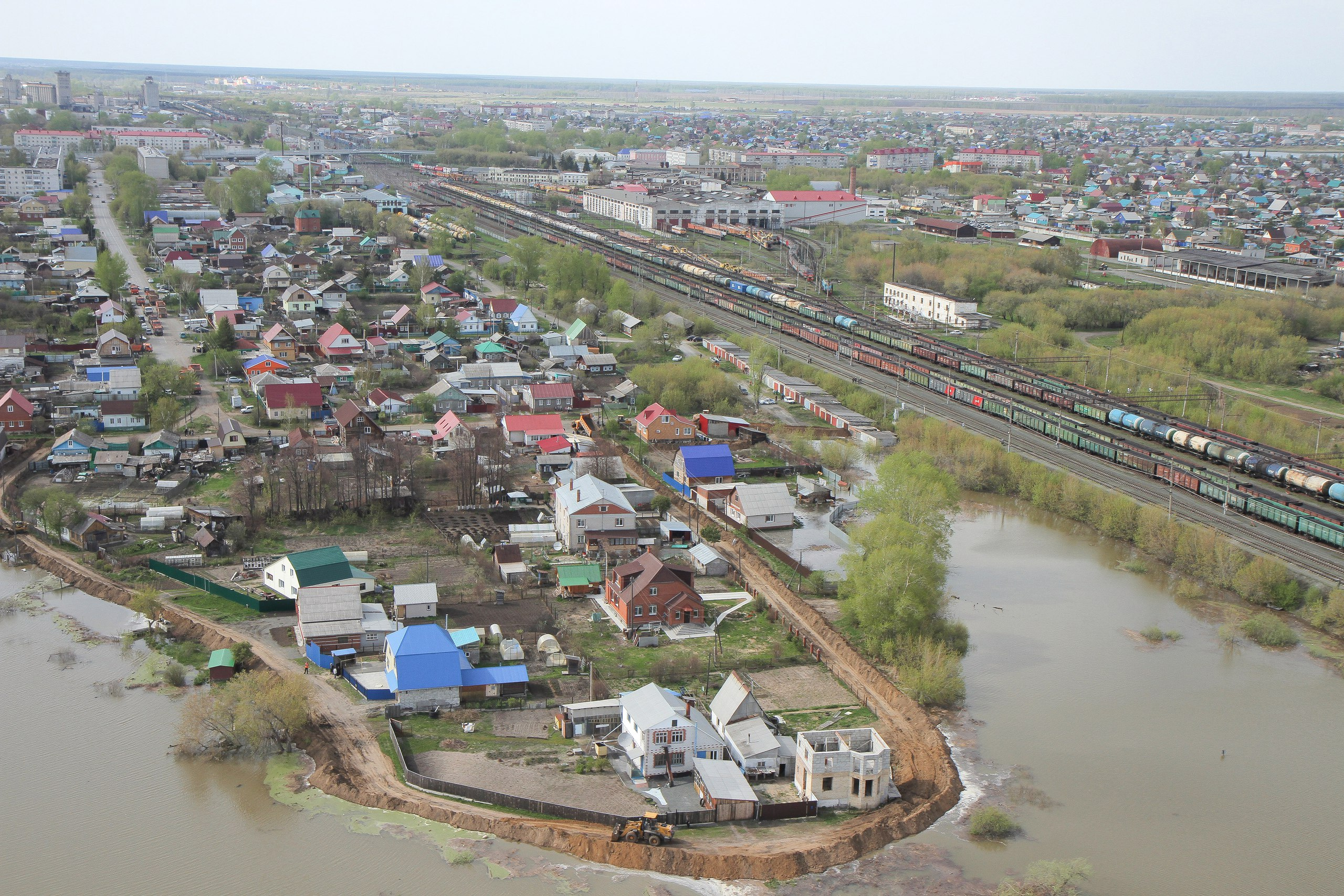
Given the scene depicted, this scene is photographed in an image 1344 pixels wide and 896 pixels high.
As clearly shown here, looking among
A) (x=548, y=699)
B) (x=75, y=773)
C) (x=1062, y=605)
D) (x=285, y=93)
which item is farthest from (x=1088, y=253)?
(x=285, y=93)

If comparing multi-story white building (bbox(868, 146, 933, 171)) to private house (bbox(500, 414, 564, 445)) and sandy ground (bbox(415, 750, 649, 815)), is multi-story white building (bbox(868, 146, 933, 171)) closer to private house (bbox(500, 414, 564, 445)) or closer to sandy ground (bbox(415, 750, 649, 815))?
private house (bbox(500, 414, 564, 445))

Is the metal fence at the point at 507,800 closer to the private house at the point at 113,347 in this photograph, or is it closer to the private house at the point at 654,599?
the private house at the point at 654,599

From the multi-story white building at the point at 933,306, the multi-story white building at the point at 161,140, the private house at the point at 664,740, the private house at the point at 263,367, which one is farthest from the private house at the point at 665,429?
the multi-story white building at the point at 161,140

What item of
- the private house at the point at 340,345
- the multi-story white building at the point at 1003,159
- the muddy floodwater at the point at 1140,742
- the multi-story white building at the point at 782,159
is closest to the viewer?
the muddy floodwater at the point at 1140,742

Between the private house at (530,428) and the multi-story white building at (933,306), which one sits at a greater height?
the multi-story white building at (933,306)

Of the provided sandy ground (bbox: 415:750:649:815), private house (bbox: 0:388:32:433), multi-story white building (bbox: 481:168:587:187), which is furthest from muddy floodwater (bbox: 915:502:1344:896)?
multi-story white building (bbox: 481:168:587:187)

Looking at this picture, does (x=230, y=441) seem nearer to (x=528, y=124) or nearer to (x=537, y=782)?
(x=537, y=782)

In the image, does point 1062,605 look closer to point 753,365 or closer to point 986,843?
point 986,843

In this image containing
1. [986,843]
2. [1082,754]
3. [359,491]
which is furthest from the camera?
[359,491]
